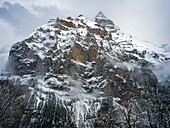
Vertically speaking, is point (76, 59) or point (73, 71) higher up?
point (76, 59)

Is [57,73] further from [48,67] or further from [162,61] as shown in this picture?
[162,61]

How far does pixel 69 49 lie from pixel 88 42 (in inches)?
828

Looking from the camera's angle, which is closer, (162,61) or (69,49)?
(69,49)

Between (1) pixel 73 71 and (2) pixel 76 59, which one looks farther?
(2) pixel 76 59

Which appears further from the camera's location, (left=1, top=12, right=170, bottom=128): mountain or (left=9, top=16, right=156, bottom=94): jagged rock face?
(left=9, top=16, right=156, bottom=94): jagged rock face

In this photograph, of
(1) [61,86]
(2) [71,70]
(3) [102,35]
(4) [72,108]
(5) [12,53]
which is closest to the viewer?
(4) [72,108]

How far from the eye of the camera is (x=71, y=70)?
4710 inches

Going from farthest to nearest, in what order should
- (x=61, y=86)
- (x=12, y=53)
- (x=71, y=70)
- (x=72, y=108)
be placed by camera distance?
(x=12, y=53), (x=71, y=70), (x=61, y=86), (x=72, y=108)

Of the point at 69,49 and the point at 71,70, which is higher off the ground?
the point at 69,49

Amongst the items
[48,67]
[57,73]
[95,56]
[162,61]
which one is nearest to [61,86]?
[57,73]

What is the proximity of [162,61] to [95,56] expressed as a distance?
7965 cm

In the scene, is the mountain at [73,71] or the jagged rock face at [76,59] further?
the jagged rock face at [76,59]

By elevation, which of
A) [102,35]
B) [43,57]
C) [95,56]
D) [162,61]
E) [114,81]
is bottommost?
[114,81]

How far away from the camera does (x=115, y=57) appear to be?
5364 inches
